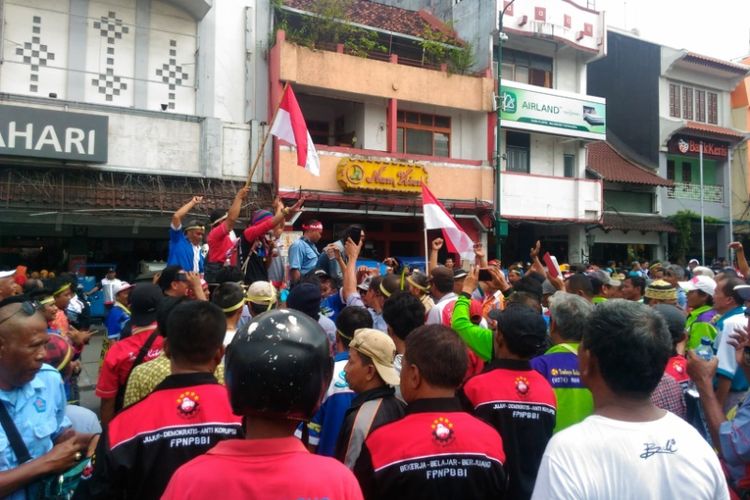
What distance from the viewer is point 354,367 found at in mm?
2791

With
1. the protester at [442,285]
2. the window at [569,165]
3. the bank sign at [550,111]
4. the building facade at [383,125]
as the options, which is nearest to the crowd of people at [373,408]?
the protester at [442,285]

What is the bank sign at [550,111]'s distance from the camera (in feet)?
60.8

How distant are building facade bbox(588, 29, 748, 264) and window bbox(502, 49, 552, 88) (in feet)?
19.4

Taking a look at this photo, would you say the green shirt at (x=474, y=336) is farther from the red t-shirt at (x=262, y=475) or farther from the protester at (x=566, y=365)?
the red t-shirt at (x=262, y=475)

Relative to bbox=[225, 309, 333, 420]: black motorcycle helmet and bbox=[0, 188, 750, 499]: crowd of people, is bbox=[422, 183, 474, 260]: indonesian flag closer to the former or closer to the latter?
bbox=[0, 188, 750, 499]: crowd of people

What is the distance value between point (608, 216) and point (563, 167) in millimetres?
3046

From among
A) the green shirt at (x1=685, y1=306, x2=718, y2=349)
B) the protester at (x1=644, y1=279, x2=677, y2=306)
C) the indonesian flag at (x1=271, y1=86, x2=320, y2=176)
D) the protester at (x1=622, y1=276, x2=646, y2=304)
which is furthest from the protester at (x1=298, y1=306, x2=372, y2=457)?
the indonesian flag at (x1=271, y1=86, x2=320, y2=176)

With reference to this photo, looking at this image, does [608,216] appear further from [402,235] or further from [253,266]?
[253,266]

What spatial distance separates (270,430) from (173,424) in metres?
0.93

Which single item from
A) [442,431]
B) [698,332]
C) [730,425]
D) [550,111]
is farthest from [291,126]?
[550,111]

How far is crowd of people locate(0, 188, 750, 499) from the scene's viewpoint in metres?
1.52

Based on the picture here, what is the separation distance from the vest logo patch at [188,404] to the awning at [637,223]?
20.6 metres

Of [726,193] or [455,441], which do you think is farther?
[726,193]

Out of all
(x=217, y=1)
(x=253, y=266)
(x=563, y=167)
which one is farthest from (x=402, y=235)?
(x=253, y=266)
